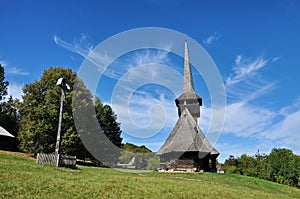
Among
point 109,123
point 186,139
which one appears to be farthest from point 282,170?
point 109,123

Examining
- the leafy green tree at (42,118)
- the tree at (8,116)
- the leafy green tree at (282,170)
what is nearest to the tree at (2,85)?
the tree at (8,116)

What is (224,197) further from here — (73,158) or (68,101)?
(68,101)

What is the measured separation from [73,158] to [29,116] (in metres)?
18.6

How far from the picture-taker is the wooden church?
1161 inches

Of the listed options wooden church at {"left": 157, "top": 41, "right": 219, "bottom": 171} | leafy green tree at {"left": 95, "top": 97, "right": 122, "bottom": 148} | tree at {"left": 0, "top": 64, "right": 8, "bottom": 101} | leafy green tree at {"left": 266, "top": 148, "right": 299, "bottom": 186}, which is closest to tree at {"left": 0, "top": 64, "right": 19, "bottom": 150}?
tree at {"left": 0, "top": 64, "right": 8, "bottom": 101}

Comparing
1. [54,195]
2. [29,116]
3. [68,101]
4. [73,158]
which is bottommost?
[54,195]

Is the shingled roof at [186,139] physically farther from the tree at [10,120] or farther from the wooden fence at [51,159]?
the tree at [10,120]

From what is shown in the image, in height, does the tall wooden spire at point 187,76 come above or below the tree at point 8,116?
above

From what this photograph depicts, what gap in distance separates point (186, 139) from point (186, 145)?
977mm

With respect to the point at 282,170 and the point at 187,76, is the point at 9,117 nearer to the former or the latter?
the point at 187,76

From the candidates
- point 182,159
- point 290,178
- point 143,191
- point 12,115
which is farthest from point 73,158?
point 290,178

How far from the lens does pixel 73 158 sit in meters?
17.3

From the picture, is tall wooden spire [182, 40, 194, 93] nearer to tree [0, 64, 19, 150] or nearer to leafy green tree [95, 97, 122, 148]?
leafy green tree [95, 97, 122, 148]

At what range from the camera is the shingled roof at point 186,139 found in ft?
97.4
